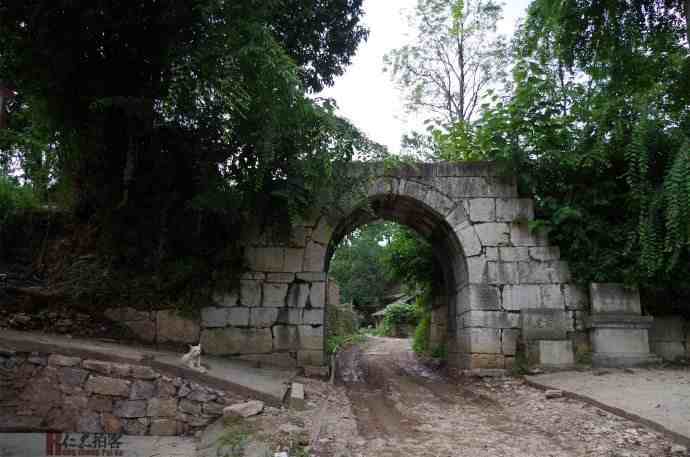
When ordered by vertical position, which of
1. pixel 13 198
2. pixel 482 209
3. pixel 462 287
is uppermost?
pixel 482 209

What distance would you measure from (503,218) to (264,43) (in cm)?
469

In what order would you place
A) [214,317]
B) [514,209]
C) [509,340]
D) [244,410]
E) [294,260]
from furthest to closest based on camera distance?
[514,209]
[294,260]
[509,340]
[214,317]
[244,410]

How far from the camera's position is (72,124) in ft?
20.6

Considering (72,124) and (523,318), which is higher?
(72,124)

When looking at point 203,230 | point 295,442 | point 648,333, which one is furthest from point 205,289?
point 648,333

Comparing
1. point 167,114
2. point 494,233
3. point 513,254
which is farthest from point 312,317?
point 167,114

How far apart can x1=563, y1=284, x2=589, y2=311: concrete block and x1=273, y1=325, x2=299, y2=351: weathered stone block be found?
4225 millimetres

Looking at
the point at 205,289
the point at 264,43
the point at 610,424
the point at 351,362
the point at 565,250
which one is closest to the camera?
the point at 610,424

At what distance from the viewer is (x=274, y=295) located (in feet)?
23.1

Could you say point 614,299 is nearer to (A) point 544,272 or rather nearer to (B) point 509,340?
(A) point 544,272

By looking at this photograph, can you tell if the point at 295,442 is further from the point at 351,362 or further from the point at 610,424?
the point at 351,362

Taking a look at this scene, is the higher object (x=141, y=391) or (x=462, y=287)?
(x=462, y=287)

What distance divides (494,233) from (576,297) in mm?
1562

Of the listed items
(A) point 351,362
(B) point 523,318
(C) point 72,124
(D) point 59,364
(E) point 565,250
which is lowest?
(A) point 351,362
